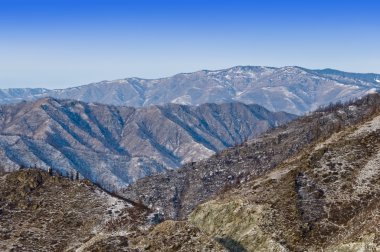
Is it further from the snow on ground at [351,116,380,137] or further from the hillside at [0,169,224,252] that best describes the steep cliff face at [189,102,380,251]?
the hillside at [0,169,224,252]

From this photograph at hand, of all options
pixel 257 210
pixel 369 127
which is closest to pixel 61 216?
pixel 257 210

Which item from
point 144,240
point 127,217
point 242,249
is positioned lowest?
point 242,249

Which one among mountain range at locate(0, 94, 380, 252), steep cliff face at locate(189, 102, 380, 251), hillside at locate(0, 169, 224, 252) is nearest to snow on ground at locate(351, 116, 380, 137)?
steep cliff face at locate(189, 102, 380, 251)

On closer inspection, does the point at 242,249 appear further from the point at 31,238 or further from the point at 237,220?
the point at 31,238

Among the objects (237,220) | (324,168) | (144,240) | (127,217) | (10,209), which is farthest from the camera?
(324,168)

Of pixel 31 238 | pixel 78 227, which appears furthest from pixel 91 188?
pixel 31 238

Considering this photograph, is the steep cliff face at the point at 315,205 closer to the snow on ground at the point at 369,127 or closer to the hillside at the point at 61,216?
the snow on ground at the point at 369,127

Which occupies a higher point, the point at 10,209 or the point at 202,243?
the point at 202,243

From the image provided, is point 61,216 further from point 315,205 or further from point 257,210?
point 315,205
